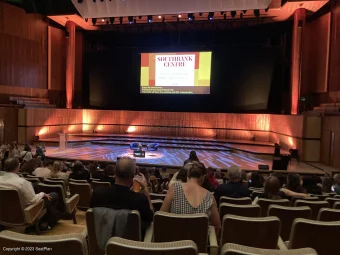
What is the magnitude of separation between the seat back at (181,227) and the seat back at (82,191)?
89.2 inches

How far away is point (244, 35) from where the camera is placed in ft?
49.9

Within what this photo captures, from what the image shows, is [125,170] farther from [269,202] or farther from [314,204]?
[314,204]

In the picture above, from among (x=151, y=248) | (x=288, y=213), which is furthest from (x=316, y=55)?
(x=151, y=248)

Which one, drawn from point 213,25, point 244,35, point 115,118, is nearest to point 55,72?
point 115,118

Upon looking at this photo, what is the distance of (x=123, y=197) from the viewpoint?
6.57ft

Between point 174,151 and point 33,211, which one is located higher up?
point 33,211

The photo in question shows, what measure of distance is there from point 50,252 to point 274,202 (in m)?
2.41

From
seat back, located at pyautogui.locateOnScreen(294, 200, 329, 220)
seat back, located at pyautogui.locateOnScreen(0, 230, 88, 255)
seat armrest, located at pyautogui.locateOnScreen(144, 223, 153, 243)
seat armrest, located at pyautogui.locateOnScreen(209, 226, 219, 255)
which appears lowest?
seat back, located at pyautogui.locateOnScreen(294, 200, 329, 220)

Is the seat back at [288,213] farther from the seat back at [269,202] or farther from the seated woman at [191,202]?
the seated woman at [191,202]

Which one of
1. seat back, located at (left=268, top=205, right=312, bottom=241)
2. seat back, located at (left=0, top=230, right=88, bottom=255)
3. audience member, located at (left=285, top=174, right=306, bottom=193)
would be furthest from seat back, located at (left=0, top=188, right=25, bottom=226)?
audience member, located at (left=285, top=174, right=306, bottom=193)

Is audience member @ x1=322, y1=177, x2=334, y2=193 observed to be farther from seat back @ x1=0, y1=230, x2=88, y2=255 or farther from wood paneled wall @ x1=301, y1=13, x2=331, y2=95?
wood paneled wall @ x1=301, y1=13, x2=331, y2=95

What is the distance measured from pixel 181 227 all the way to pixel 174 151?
10.2 metres

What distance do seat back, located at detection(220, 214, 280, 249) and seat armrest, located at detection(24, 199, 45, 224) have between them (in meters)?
2.07

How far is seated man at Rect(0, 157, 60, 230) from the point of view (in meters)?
3.08
